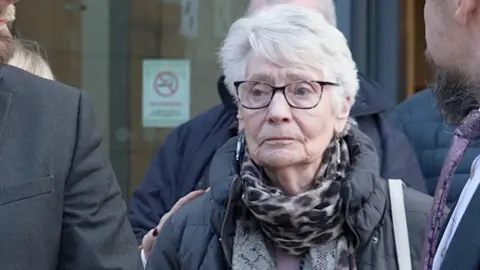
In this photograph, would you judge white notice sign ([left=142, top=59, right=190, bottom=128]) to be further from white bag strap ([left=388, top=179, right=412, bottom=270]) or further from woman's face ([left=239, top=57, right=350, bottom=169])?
white bag strap ([left=388, top=179, right=412, bottom=270])

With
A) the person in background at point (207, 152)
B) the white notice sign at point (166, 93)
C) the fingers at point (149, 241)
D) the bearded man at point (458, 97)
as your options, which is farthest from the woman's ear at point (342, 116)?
the white notice sign at point (166, 93)

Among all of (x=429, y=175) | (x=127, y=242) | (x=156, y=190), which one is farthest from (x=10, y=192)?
(x=429, y=175)

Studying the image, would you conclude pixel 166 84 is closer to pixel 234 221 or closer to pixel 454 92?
pixel 234 221

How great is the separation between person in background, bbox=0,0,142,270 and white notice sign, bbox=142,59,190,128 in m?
3.34

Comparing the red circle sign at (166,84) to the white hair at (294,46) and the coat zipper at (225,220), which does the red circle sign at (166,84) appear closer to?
the white hair at (294,46)

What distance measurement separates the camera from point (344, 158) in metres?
2.89

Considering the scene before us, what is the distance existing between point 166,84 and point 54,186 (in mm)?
3566

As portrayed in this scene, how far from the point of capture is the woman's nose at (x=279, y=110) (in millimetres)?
2838

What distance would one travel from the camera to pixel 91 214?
2.34 m

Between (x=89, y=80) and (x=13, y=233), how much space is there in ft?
12.3

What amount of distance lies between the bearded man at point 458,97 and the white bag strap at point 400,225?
0.69 metres

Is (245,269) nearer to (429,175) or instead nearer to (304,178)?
(304,178)

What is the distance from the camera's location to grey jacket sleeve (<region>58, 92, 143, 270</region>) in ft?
7.65

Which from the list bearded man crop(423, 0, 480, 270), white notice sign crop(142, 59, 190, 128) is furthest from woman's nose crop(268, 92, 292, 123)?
white notice sign crop(142, 59, 190, 128)
